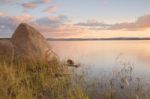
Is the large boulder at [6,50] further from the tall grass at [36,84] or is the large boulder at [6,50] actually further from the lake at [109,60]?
the lake at [109,60]

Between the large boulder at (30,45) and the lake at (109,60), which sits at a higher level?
the large boulder at (30,45)

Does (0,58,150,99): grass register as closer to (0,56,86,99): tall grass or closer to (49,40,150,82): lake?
(0,56,86,99): tall grass

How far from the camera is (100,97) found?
8602mm

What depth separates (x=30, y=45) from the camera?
14055 mm

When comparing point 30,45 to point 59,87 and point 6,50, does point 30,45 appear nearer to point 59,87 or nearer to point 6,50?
point 6,50

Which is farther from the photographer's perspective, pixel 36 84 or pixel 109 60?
pixel 109 60

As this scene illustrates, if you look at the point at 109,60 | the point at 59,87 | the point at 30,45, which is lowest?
the point at 109,60

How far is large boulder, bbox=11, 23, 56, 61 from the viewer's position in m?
13.6

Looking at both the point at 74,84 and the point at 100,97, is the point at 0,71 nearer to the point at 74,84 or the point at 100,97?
the point at 74,84

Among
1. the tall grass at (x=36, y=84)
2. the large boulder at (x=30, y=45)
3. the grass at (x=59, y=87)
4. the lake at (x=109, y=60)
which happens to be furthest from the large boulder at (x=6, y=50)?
the lake at (x=109, y=60)

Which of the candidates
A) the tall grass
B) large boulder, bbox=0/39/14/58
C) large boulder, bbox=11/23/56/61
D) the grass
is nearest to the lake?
large boulder, bbox=11/23/56/61

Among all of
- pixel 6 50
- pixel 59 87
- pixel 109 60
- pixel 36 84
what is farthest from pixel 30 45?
pixel 109 60

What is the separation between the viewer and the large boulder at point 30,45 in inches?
534

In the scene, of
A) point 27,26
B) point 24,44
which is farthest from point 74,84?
point 27,26
